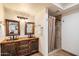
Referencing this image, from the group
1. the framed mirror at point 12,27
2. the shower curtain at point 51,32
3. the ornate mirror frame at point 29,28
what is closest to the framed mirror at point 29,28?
the ornate mirror frame at point 29,28

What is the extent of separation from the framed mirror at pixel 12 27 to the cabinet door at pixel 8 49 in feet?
0.67

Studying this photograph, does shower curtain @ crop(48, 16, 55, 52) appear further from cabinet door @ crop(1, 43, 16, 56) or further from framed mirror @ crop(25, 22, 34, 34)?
cabinet door @ crop(1, 43, 16, 56)

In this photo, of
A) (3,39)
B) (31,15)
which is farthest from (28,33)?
(3,39)

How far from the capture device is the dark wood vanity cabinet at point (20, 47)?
1268 millimetres

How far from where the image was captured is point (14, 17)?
1.28 meters

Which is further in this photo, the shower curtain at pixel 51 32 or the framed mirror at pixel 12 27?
the shower curtain at pixel 51 32

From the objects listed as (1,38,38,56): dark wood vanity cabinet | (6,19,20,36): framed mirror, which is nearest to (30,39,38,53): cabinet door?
(1,38,38,56): dark wood vanity cabinet

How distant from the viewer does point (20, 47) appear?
1.40m

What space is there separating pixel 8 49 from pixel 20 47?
0.21m

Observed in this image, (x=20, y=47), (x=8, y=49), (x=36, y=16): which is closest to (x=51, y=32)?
(x=36, y=16)

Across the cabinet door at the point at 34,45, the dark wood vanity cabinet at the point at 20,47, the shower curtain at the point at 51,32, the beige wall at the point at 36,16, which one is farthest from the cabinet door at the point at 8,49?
the shower curtain at the point at 51,32

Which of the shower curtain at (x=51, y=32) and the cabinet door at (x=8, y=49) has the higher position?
the shower curtain at (x=51, y=32)

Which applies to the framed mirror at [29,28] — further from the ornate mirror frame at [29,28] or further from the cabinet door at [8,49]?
the cabinet door at [8,49]

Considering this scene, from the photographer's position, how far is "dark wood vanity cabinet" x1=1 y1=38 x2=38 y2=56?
4.16 ft
